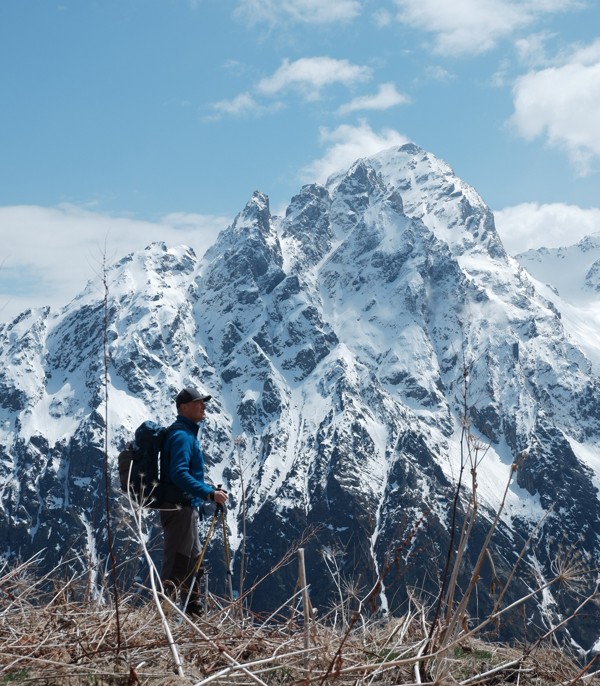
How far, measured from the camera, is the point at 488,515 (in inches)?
6973

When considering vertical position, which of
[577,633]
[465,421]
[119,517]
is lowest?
[577,633]

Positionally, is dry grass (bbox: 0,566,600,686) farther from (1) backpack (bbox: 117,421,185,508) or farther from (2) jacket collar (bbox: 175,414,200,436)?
(2) jacket collar (bbox: 175,414,200,436)

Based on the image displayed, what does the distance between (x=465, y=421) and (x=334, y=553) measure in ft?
5.75

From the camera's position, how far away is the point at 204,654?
12.1 feet

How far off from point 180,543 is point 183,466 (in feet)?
2.41

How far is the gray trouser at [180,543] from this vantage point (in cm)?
695

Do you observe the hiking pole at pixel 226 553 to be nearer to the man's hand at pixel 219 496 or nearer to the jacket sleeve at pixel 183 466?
the man's hand at pixel 219 496

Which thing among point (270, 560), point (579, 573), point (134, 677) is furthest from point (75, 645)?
point (270, 560)

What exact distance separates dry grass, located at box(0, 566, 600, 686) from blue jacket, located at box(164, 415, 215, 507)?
2064 millimetres

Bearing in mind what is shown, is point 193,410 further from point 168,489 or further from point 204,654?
point 204,654

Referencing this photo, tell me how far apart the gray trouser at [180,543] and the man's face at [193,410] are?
0.92m

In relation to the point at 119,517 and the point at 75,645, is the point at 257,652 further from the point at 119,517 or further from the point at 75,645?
the point at 119,517

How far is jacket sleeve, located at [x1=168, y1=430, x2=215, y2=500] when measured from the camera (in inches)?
267

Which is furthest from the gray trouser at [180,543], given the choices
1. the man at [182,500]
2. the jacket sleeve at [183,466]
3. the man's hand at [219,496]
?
the man's hand at [219,496]
